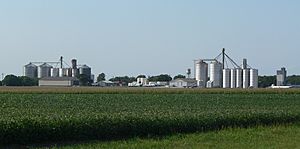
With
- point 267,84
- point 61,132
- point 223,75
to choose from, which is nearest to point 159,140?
point 61,132

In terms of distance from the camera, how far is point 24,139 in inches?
800

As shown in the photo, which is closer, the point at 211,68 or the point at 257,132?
the point at 257,132

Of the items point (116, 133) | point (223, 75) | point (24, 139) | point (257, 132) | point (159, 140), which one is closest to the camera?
point (24, 139)

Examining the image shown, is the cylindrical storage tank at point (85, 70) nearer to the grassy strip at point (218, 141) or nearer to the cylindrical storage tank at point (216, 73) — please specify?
the cylindrical storage tank at point (216, 73)

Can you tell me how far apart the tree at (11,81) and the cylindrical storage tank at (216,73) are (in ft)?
163

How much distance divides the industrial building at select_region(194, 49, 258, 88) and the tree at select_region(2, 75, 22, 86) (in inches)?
1792

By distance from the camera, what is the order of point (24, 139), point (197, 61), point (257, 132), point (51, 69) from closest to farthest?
point (24, 139)
point (257, 132)
point (197, 61)
point (51, 69)

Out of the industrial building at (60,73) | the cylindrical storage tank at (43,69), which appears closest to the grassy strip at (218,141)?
the industrial building at (60,73)

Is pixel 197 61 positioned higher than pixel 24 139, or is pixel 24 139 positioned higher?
pixel 197 61

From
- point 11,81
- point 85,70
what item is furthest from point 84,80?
point 85,70

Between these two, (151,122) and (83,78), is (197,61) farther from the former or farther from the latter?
(151,122)

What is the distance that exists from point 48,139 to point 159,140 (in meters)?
4.19

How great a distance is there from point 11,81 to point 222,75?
5343cm

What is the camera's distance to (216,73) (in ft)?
490
